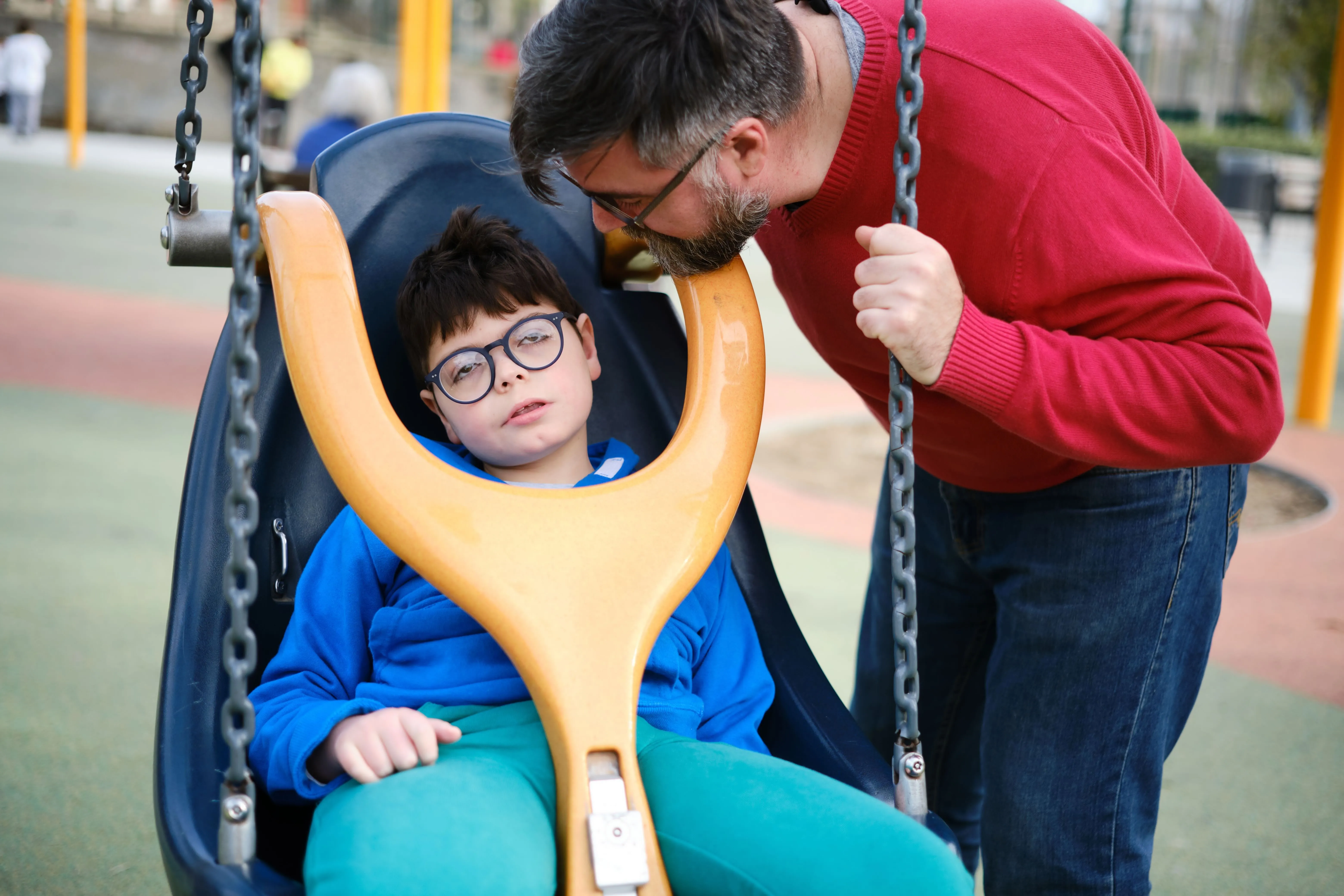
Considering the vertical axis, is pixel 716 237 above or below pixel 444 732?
above

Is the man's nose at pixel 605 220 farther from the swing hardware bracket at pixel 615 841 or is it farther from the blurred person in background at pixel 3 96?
the blurred person in background at pixel 3 96

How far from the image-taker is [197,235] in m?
1.48

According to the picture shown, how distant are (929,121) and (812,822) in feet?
2.41

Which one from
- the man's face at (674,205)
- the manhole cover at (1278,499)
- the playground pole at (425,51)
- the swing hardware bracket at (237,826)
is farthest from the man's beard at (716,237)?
the playground pole at (425,51)

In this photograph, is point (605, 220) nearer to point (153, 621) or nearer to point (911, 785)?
point (911, 785)

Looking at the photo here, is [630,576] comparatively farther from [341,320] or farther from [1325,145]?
[1325,145]

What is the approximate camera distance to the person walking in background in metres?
15.4

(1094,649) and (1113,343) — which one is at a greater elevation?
(1113,343)

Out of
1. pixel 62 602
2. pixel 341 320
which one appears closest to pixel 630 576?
pixel 341 320

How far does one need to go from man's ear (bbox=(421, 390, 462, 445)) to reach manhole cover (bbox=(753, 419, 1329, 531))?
9.54 ft

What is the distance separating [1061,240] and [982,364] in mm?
167

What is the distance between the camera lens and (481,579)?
4.04 ft

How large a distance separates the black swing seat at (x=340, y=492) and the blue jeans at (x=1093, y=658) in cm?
26

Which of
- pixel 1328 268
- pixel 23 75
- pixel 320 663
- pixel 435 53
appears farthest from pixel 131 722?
pixel 23 75
